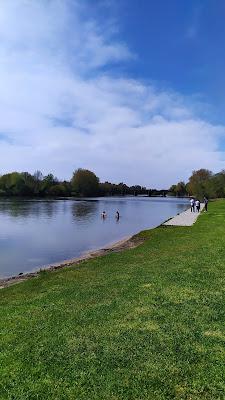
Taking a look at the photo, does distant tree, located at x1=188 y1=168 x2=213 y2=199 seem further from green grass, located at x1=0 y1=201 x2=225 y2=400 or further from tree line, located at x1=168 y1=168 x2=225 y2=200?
green grass, located at x1=0 y1=201 x2=225 y2=400

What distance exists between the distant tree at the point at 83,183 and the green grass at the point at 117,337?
181 m

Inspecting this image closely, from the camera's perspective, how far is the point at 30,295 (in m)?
12.2

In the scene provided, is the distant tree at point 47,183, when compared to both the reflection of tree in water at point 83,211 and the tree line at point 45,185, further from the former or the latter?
the reflection of tree in water at point 83,211

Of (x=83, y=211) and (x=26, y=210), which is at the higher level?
(x=26, y=210)

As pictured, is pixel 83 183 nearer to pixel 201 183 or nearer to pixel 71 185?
pixel 71 185

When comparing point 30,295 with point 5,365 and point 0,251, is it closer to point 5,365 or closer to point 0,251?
point 5,365

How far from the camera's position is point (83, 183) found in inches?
7657

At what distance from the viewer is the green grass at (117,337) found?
5918 millimetres

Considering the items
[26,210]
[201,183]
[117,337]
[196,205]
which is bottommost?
Answer: [26,210]

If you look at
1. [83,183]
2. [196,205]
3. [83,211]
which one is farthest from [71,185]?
[196,205]

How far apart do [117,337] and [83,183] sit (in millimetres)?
187513

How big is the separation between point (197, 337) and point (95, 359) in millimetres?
2054

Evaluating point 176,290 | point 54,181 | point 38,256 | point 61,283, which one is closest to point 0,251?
point 38,256

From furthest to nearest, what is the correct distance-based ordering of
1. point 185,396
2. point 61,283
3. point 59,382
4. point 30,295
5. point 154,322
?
point 61,283 < point 30,295 < point 154,322 < point 59,382 < point 185,396
